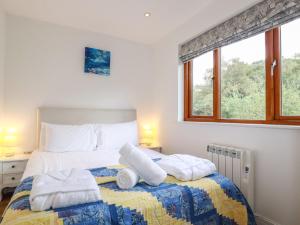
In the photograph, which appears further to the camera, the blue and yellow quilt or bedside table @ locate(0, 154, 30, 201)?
bedside table @ locate(0, 154, 30, 201)

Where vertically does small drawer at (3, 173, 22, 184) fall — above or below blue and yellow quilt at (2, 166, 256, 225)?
below

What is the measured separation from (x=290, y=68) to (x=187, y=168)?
1.27 metres

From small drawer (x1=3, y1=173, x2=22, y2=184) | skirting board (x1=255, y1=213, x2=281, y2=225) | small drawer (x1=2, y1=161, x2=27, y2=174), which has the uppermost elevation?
small drawer (x1=2, y1=161, x2=27, y2=174)

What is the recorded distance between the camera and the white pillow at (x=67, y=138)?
244 centimetres

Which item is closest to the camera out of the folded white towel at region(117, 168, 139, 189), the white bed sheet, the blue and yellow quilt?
the blue and yellow quilt

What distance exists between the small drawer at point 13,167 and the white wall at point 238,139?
2007mm

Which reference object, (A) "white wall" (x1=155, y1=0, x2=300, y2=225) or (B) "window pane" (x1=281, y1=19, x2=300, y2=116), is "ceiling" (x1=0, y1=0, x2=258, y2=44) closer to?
(A) "white wall" (x1=155, y1=0, x2=300, y2=225)

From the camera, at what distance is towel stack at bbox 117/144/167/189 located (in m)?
1.28

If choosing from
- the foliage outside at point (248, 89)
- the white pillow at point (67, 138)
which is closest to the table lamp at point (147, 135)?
the white pillow at point (67, 138)

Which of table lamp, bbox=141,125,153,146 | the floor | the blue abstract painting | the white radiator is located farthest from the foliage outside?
the floor

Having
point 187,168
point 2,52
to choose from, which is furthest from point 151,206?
point 2,52

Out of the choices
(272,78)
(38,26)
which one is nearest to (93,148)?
(38,26)

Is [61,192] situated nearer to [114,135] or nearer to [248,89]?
[114,135]

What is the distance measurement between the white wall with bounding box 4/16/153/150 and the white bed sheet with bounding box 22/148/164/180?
0.81 m
